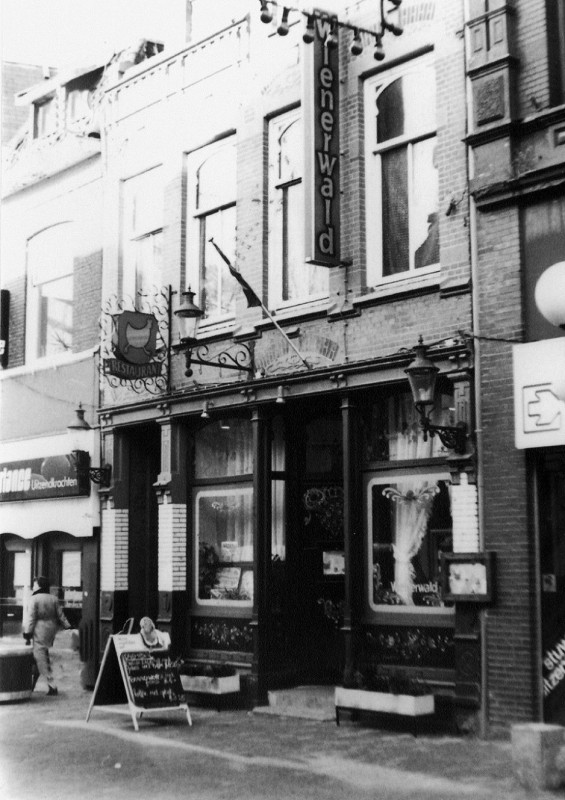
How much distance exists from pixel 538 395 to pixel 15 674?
769cm

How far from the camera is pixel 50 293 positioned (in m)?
17.6

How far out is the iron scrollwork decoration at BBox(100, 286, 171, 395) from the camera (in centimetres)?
1411

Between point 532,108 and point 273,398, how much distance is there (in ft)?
14.6

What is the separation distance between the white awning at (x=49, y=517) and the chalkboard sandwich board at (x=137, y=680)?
4.05m

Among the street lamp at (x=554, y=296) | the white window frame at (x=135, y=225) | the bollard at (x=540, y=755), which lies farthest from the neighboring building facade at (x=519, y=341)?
the white window frame at (x=135, y=225)

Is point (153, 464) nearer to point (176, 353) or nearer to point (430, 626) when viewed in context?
point (176, 353)

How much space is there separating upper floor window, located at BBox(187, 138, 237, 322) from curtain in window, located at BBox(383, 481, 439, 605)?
370 cm

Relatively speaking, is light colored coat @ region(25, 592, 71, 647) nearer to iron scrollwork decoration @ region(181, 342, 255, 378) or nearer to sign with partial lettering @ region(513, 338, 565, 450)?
iron scrollwork decoration @ region(181, 342, 255, 378)

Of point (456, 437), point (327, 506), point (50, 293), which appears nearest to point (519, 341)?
point (456, 437)

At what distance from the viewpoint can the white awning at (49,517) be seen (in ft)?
51.6

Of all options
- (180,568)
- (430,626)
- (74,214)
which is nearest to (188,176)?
(74,214)

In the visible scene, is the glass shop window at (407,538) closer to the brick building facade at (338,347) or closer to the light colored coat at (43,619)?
the brick building facade at (338,347)

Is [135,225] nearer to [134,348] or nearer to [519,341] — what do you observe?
[134,348]

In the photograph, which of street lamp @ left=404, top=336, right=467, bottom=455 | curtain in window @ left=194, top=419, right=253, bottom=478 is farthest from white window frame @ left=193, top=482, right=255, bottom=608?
street lamp @ left=404, top=336, right=467, bottom=455
